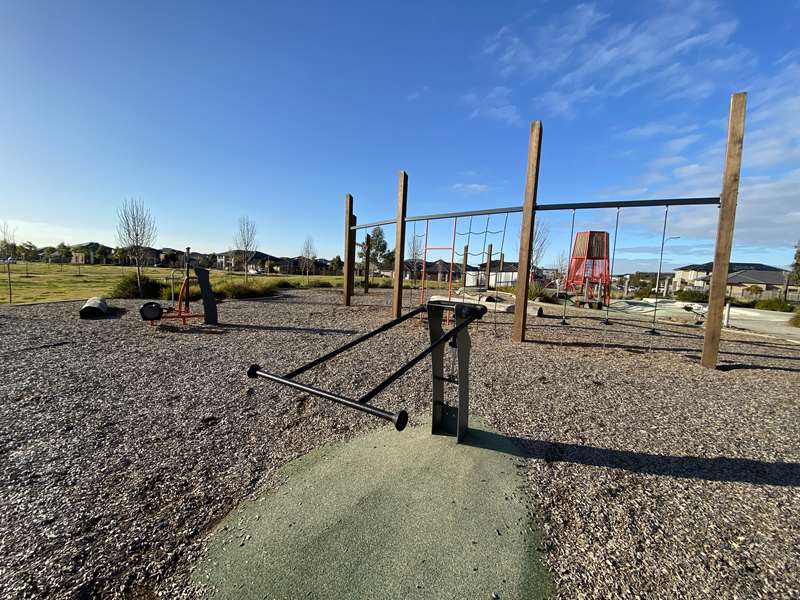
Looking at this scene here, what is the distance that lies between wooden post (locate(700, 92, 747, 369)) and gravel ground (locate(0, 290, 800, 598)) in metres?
0.55

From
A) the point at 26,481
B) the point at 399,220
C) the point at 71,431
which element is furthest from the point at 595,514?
the point at 399,220

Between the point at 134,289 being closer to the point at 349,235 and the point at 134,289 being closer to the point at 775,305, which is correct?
the point at 349,235

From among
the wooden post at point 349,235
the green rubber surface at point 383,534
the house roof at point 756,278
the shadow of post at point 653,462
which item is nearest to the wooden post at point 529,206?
the shadow of post at point 653,462

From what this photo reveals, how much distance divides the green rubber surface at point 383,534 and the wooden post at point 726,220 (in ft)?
13.7

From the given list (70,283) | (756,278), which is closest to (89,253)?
(70,283)

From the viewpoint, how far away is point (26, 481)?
1.98m

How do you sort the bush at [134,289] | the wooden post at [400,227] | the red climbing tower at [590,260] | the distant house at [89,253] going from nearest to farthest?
1. the wooden post at [400,227]
2. the red climbing tower at [590,260]
3. the bush at [134,289]
4. the distant house at [89,253]

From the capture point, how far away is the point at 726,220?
4.38 m

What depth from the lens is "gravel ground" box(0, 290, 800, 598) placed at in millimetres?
1446

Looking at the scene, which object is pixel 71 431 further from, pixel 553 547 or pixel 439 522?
pixel 553 547

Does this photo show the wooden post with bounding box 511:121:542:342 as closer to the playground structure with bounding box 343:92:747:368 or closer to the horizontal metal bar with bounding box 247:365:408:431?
the playground structure with bounding box 343:92:747:368

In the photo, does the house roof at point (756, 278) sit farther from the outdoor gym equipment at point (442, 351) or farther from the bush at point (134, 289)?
the bush at point (134, 289)

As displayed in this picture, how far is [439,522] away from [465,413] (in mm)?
855

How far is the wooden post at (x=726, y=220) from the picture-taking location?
4.29 m
